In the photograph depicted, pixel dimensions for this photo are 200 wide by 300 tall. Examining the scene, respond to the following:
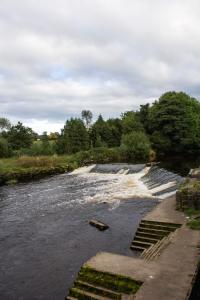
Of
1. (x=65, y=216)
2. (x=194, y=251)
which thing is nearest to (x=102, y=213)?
(x=65, y=216)

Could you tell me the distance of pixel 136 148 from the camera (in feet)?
200

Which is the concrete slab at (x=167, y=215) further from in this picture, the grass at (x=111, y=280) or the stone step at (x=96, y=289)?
the stone step at (x=96, y=289)

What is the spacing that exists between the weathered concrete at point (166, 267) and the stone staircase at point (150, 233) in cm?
139

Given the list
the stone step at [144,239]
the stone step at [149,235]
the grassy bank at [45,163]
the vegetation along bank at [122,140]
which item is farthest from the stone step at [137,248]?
the vegetation along bank at [122,140]

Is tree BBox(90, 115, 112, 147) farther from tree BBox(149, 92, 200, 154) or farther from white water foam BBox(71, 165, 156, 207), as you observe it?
white water foam BBox(71, 165, 156, 207)

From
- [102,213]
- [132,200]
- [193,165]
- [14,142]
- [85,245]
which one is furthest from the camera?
[14,142]

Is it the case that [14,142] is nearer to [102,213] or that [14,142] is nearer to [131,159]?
[131,159]

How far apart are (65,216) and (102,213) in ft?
8.93

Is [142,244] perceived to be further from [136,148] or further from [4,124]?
[4,124]

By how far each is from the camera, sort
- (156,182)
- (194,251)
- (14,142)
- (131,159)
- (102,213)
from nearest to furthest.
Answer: (194,251) < (102,213) < (156,182) < (131,159) < (14,142)

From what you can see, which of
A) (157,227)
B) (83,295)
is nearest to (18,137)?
(157,227)

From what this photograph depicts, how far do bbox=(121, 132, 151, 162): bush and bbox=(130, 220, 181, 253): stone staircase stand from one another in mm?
41030

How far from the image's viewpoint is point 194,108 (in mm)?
75125

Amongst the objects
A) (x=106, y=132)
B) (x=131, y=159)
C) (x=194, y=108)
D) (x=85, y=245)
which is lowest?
(x=85, y=245)
